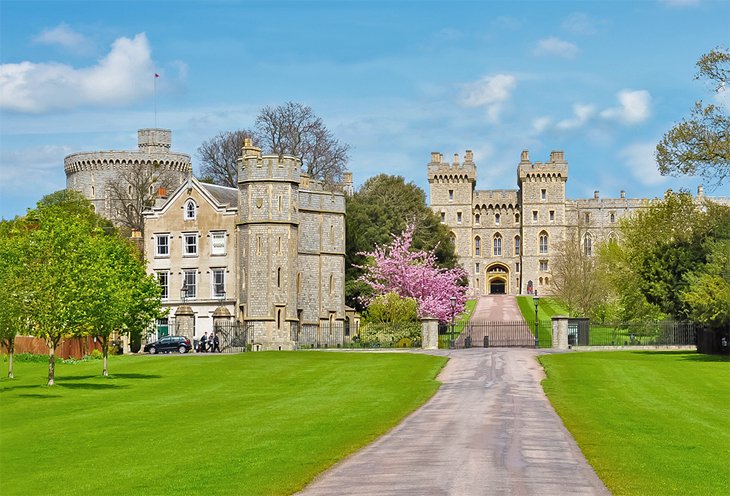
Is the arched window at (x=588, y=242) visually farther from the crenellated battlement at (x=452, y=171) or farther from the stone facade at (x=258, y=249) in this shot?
the stone facade at (x=258, y=249)

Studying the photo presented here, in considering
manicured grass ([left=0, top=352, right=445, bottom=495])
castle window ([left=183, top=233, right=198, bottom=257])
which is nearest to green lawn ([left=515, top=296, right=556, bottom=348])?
→ castle window ([left=183, top=233, right=198, bottom=257])

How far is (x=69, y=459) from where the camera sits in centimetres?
2223

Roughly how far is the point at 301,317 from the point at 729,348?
2850 centimetres

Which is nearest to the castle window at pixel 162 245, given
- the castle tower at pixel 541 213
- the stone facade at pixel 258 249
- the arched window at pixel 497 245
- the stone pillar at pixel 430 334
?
the stone facade at pixel 258 249

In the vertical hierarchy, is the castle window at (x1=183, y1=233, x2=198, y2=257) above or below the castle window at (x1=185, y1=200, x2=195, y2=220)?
below

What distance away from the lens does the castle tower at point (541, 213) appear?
151 metres

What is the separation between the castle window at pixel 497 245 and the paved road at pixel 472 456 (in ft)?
401

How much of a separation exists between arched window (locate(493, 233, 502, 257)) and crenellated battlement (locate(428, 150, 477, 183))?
8.33m

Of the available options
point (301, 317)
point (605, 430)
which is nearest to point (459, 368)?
point (605, 430)

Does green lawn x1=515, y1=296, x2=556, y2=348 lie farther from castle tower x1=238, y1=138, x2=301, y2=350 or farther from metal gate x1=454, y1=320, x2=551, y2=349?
castle tower x1=238, y1=138, x2=301, y2=350

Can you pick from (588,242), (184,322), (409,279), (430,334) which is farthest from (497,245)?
(430,334)

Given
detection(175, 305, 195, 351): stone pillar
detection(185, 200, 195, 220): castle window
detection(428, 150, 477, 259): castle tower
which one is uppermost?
detection(428, 150, 477, 259): castle tower

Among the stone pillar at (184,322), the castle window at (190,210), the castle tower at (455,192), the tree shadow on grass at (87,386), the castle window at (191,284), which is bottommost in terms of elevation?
the tree shadow on grass at (87,386)

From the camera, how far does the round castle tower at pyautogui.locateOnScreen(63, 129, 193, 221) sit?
128125 mm
